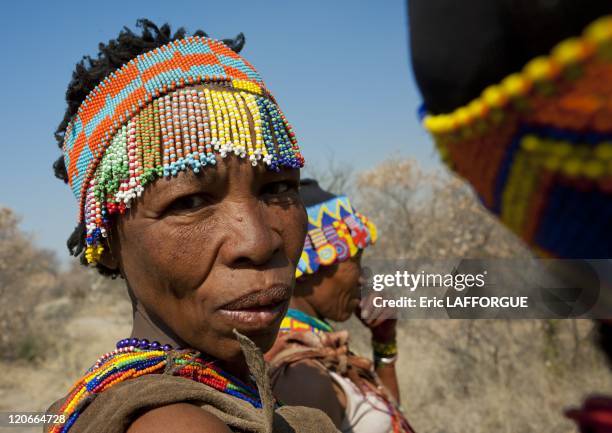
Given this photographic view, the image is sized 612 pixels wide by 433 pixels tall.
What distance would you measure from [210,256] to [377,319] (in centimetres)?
223

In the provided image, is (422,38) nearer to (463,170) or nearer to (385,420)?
(463,170)

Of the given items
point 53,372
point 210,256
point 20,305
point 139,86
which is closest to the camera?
point 210,256

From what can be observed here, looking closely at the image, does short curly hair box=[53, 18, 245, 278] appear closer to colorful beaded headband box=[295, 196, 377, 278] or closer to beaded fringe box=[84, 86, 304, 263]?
beaded fringe box=[84, 86, 304, 263]

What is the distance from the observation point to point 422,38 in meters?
0.65

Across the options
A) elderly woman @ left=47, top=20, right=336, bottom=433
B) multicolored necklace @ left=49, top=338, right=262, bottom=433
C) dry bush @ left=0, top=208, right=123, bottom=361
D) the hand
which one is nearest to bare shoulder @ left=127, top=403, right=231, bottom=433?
elderly woman @ left=47, top=20, right=336, bottom=433

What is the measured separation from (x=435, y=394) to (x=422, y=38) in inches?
310

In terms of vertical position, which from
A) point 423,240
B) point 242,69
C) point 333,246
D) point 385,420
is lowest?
point 423,240

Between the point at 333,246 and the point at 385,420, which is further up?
the point at 333,246

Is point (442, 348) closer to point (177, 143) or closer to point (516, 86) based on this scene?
point (177, 143)

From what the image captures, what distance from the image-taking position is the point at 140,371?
1.47 metres

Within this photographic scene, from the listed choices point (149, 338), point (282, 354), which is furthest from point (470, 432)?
point (149, 338)

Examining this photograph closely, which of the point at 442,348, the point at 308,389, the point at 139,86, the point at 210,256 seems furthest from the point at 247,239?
the point at 442,348

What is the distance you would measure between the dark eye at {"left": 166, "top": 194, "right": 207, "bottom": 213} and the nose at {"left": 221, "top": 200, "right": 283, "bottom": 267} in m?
0.08

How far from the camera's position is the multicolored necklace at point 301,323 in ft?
9.59
